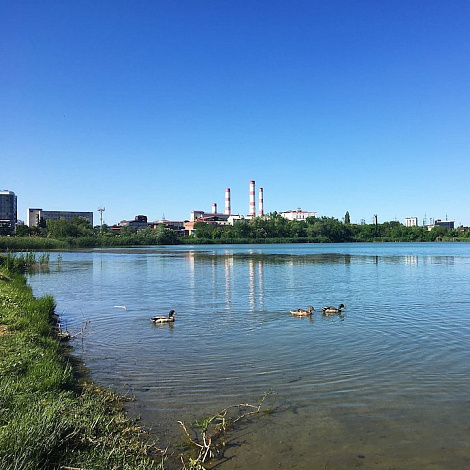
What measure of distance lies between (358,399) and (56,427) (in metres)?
5.13

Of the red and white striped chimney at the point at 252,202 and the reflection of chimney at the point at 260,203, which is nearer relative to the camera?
the red and white striped chimney at the point at 252,202

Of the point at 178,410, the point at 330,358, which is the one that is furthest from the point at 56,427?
the point at 330,358

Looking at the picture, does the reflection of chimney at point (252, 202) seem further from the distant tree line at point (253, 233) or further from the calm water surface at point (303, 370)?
the calm water surface at point (303, 370)

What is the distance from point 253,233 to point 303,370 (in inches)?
5276

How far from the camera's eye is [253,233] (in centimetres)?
14362

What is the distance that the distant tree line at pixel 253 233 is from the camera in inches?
4560

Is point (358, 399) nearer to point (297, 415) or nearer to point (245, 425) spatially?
point (297, 415)

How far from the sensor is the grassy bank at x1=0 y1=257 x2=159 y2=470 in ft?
16.1

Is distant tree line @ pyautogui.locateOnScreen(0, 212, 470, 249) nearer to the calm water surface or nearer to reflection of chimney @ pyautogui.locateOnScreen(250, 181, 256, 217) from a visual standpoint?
reflection of chimney @ pyautogui.locateOnScreen(250, 181, 256, 217)

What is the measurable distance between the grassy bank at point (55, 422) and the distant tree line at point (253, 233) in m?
102

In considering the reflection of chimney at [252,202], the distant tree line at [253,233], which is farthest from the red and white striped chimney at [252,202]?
the distant tree line at [253,233]

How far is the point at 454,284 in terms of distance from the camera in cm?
2641

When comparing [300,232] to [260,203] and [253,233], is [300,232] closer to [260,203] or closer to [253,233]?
[253,233]

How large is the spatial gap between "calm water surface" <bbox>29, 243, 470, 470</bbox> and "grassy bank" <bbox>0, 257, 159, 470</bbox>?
0.70 meters
